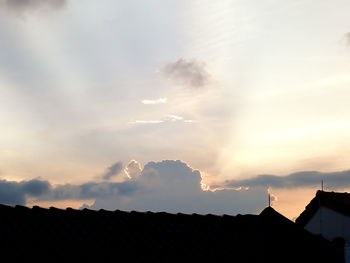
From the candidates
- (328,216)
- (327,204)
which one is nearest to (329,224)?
(328,216)

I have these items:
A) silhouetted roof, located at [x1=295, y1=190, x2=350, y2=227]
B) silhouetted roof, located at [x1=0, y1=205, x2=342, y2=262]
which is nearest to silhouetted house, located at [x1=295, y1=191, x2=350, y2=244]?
silhouetted roof, located at [x1=295, y1=190, x2=350, y2=227]

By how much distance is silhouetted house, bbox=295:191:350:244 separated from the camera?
40812 millimetres

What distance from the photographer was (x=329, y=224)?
138ft

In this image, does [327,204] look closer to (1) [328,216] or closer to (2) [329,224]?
(1) [328,216]

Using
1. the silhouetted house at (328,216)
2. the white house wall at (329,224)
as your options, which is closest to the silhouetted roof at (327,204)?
the silhouetted house at (328,216)

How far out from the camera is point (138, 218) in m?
29.2

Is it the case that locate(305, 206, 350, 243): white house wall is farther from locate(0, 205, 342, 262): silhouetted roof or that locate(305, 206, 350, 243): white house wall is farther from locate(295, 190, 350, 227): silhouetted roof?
locate(0, 205, 342, 262): silhouetted roof

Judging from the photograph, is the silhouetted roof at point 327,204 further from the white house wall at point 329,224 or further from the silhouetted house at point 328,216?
the white house wall at point 329,224

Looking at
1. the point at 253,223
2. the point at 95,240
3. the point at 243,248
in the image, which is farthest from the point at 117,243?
the point at 253,223

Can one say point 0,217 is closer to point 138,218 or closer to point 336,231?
point 138,218

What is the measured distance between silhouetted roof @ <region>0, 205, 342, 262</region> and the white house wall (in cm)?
864

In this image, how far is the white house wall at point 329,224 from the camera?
133 ft

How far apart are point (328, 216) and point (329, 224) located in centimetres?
60

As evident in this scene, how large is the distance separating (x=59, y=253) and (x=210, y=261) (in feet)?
25.3
